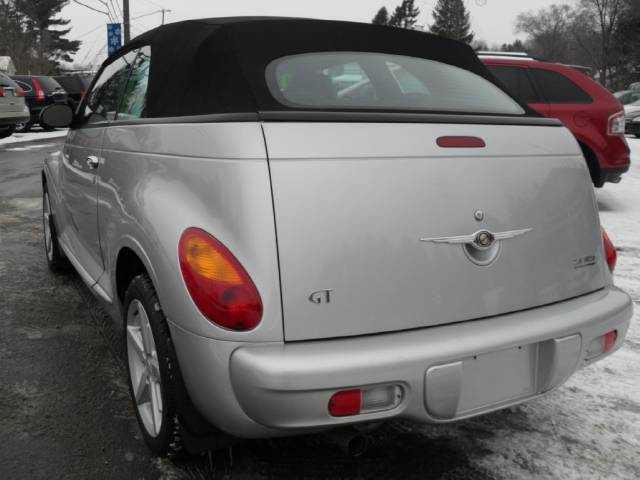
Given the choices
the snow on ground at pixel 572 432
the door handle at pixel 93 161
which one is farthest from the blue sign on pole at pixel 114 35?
the snow on ground at pixel 572 432

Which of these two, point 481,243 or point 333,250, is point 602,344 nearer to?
point 481,243

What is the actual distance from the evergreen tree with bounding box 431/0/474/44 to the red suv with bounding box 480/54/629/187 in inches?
2712

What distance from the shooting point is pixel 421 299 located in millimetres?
1869

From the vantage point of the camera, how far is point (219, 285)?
178 centimetres

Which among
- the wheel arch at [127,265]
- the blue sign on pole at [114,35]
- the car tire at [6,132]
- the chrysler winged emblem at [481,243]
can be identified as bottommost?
the wheel arch at [127,265]

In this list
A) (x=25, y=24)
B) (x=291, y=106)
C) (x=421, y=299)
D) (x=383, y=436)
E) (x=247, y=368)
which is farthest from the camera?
(x=25, y=24)

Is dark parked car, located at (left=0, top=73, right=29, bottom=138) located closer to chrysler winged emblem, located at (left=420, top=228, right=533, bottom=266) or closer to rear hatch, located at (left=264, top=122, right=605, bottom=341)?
rear hatch, located at (left=264, top=122, right=605, bottom=341)

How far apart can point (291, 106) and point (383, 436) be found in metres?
1.35

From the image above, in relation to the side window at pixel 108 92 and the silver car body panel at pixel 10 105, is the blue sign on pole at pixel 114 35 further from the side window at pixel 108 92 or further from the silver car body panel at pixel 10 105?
the side window at pixel 108 92

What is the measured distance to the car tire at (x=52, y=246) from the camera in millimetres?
4324

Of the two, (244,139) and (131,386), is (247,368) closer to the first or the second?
(244,139)

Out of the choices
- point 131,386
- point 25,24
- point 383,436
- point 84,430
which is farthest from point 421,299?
point 25,24

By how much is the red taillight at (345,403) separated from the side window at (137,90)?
4.78 feet

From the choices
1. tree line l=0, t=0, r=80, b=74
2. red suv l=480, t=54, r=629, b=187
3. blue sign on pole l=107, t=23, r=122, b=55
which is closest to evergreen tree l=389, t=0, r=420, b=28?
tree line l=0, t=0, r=80, b=74
